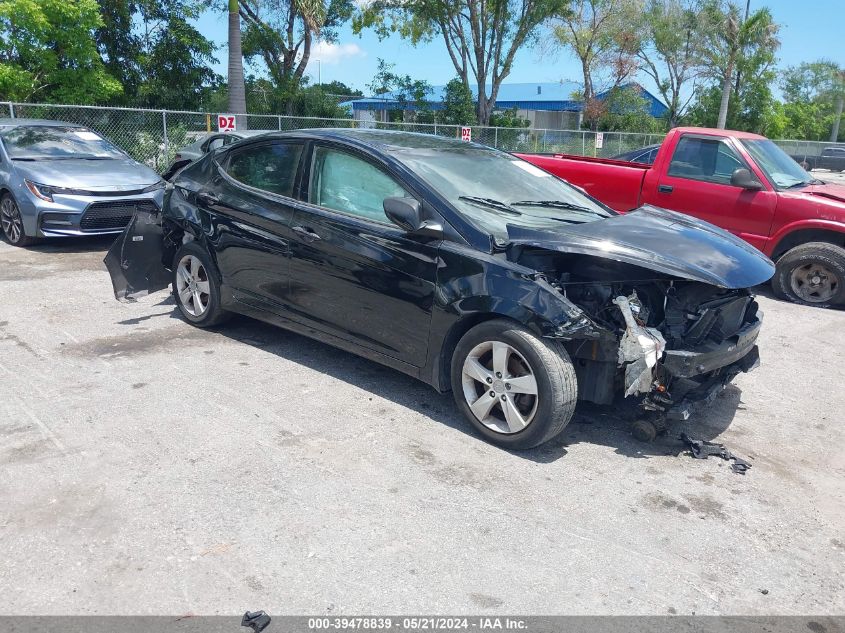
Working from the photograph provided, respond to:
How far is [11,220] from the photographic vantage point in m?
9.41

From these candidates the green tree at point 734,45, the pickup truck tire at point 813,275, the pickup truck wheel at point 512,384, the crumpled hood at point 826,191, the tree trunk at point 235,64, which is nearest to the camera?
the pickup truck wheel at point 512,384

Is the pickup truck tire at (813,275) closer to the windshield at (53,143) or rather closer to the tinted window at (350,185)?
the tinted window at (350,185)

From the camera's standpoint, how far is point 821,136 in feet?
189

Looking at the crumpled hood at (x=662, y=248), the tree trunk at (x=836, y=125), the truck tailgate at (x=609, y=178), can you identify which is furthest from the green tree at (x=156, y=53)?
the tree trunk at (x=836, y=125)

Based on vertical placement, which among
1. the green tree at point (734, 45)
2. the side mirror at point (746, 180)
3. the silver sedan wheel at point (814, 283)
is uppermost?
the green tree at point (734, 45)

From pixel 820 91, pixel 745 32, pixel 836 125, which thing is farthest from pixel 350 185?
pixel 820 91

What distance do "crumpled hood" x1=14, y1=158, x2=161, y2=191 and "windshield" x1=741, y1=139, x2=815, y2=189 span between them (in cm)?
772

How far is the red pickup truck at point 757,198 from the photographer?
801cm

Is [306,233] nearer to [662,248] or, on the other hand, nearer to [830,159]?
[662,248]

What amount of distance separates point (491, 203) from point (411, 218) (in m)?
0.66

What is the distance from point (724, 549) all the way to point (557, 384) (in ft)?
3.73

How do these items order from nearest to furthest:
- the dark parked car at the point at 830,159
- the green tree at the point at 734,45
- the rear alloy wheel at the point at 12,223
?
the rear alloy wheel at the point at 12,223 < the dark parked car at the point at 830,159 < the green tree at the point at 734,45

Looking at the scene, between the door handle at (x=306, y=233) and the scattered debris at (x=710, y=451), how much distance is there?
2.71 meters

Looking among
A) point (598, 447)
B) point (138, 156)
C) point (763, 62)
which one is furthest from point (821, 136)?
point (598, 447)
